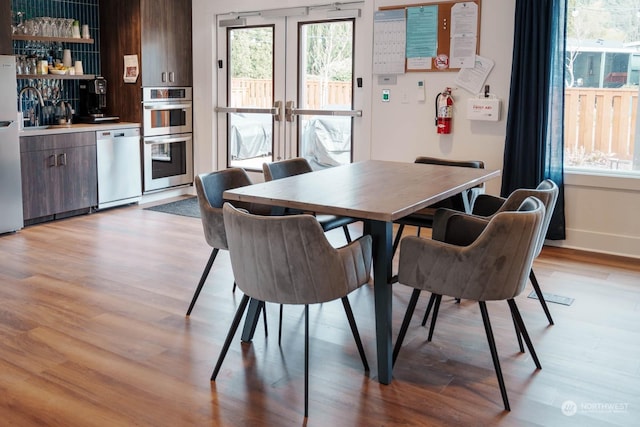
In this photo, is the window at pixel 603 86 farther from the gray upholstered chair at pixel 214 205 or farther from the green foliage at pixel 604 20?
the gray upholstered chair at pixel 214 205

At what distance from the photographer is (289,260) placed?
260cm

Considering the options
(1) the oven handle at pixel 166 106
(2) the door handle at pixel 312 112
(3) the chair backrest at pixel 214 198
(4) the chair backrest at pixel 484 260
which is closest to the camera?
(4) the chair backrest at pixel 484 260

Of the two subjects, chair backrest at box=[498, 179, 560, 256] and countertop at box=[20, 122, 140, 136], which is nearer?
chair backrest at box=[498, 179, 560, 256]

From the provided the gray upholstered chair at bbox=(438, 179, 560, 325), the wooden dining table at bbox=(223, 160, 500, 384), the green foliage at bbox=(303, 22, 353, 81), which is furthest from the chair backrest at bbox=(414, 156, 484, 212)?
the green foliage at bbox=(303, 22, 353, 81)

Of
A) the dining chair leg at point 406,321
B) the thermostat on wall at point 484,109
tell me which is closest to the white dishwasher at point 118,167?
the thermostat on wall at point 484,109

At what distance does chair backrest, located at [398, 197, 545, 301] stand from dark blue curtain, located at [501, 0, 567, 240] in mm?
2536

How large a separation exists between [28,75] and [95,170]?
1.01 metres

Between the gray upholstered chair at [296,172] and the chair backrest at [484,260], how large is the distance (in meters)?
1.07

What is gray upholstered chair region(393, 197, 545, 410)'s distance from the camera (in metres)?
2.68

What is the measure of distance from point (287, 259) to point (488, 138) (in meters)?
3.44

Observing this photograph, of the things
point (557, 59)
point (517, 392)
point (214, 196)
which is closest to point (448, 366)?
point (517, 392)

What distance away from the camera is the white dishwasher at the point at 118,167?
637 cm

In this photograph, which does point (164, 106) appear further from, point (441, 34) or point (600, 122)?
point (600, 122)

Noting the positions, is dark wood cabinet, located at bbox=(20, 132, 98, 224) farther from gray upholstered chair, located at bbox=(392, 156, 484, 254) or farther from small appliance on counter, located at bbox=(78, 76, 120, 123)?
gray upholstered chair, located at bbox=(392, 156, 484, 254)
